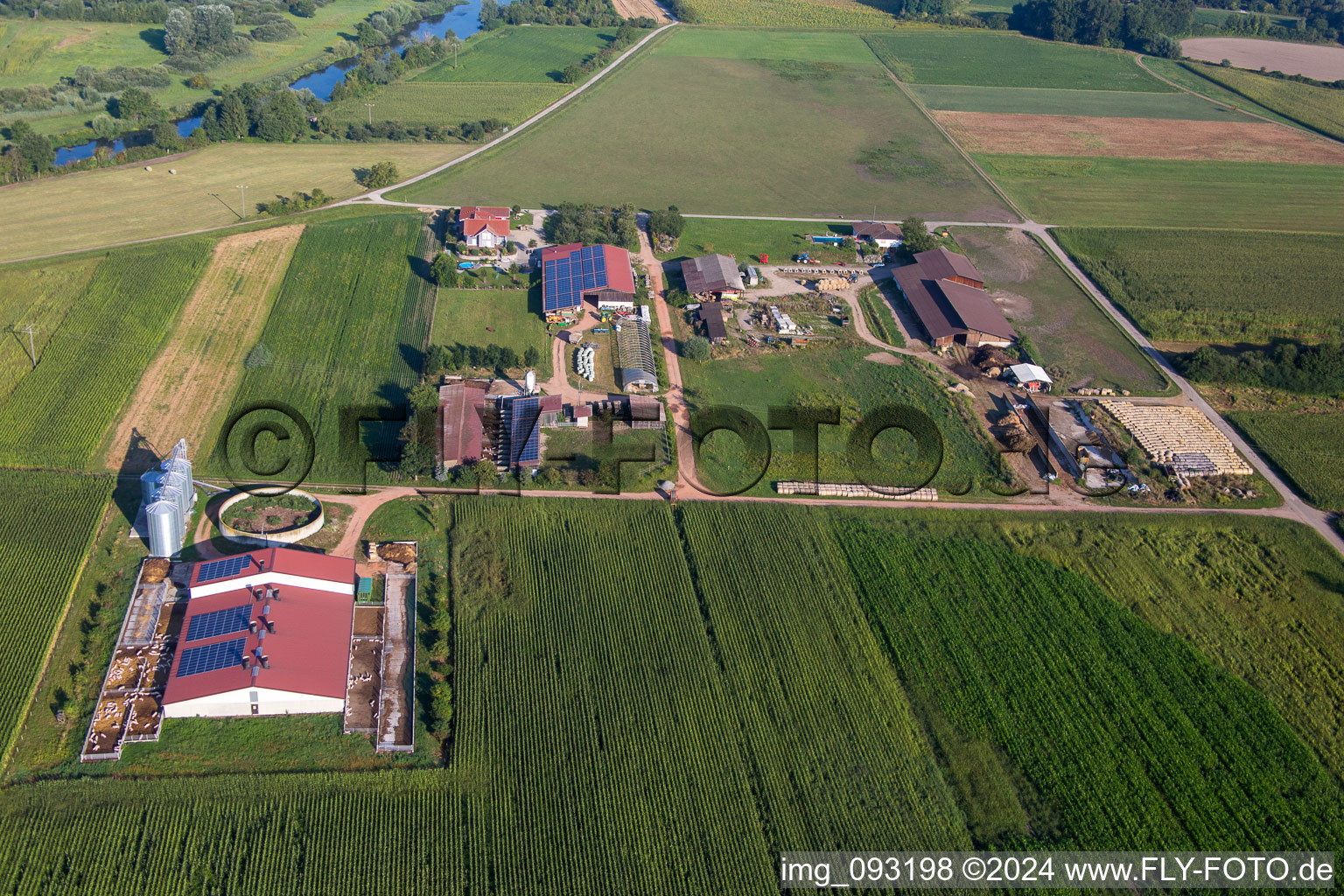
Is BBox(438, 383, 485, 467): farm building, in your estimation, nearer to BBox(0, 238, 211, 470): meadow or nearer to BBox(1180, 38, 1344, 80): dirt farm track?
BBox(0, 238, 211, 470): meadow

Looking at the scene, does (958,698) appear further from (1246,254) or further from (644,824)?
(1246,254)

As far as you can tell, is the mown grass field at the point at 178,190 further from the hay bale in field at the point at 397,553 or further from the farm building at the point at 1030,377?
the farm building at the point at 1030,377

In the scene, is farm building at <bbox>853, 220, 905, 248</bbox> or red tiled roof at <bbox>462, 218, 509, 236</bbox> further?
farm building at <bbox>853, 220, 905, 248</bbox>

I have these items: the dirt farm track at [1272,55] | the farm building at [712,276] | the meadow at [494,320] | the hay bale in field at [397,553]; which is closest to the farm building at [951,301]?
the farm building at [712,276]

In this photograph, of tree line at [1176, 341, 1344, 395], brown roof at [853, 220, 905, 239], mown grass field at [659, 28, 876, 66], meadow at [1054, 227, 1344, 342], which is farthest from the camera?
mown grass field at [659, 28, 876, 66]

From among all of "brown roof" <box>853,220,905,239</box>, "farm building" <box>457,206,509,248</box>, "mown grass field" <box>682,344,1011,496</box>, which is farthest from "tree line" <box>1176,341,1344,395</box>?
"farm building" <box>457,206,509,248</box>

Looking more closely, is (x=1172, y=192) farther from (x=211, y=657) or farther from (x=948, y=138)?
(x=211, y=657)
